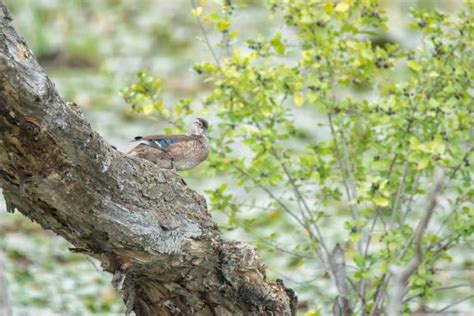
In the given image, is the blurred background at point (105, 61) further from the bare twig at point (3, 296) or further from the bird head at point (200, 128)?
the bird head at point (200, 128)

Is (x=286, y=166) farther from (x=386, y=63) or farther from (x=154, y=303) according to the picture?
(x=154, y=303)

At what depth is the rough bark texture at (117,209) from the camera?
3494 mm

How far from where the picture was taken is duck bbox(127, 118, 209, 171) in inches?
191

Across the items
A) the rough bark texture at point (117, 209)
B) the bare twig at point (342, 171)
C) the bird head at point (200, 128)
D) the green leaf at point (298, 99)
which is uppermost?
the green leaf at point (298, 99)

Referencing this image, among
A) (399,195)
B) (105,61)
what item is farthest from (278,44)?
(105,61)

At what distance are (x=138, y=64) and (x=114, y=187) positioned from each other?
11255mm

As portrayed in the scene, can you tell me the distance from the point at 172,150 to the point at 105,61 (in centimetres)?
1006

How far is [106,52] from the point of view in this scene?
15.6 metres

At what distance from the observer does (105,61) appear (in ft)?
48.8

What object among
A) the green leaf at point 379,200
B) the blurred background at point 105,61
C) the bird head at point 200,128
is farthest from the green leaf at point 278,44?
the blurred background at point 105,61

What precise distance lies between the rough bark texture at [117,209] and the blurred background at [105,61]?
4.86 meters

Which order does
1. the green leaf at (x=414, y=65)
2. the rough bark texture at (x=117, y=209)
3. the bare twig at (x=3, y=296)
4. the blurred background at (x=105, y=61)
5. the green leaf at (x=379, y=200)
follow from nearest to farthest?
the rough bark texture at (x=117, y=209), the green leaf at (x=379, y=200), the green leaf at (x=414, y=65), the bare twig at (x=3, y=296), the blurred background at (x=105, y=61)

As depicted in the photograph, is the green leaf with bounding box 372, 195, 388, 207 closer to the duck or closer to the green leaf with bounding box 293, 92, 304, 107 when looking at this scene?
the green leaf with bounding box 293, 92, 304, 107

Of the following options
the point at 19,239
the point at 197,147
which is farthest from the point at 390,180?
the point at 19,239
